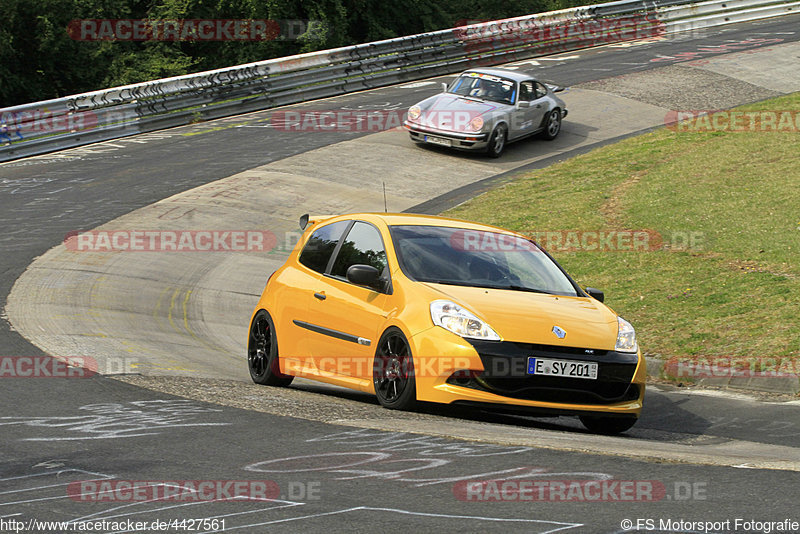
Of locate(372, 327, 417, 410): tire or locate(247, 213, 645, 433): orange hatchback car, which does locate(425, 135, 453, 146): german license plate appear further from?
locate(372, 327, 417, 410): tire

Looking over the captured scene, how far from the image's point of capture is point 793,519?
4953 mm

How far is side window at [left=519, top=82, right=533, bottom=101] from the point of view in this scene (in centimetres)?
2347

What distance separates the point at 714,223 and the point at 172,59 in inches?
925

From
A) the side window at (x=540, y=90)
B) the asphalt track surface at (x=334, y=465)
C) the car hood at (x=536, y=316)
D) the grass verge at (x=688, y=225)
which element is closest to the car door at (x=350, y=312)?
the asphalt track surface at (x=334, y=465)

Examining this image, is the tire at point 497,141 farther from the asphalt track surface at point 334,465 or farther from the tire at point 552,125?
the asphalt track surface at point 334,465

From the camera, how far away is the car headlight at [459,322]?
743cm

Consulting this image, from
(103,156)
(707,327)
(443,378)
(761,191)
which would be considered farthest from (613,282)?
(103,156)

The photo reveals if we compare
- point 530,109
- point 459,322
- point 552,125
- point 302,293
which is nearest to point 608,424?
point 459,322

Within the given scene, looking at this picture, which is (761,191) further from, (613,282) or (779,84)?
(779,84)

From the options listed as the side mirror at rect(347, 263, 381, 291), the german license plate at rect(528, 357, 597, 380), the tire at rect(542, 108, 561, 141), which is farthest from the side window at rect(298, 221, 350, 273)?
the tire at rect(542, 108, 561, 141)

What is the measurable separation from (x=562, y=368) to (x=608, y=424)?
878 mm

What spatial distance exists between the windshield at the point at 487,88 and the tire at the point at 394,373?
16.0 meters

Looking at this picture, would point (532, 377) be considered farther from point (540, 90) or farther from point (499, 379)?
point (540, 90)

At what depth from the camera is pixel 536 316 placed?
25.2 feet
